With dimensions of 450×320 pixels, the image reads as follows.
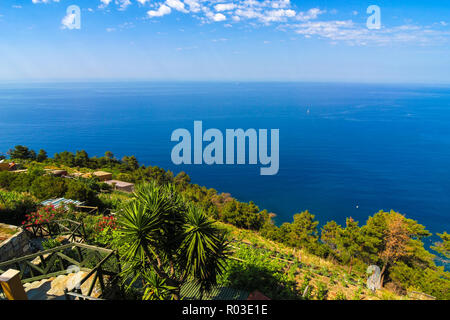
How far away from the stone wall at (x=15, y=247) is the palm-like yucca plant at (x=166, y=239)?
16.3 feet

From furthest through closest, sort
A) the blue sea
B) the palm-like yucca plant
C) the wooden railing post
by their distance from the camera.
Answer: the blue sea, the palm-like yucca plant, the wooden railing post

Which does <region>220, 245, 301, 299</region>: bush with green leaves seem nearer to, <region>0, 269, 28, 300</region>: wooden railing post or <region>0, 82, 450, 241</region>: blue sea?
<region>0, 269, 28, 300</region>: wooden railing post

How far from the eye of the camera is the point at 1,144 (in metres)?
83.3

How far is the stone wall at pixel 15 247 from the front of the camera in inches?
295

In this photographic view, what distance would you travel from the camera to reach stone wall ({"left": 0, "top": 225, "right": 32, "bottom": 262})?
750 centimetres

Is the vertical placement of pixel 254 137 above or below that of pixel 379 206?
above

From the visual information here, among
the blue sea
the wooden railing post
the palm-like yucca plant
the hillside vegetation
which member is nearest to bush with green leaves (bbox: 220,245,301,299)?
the hillside vegetation

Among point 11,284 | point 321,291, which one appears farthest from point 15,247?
point 321,291


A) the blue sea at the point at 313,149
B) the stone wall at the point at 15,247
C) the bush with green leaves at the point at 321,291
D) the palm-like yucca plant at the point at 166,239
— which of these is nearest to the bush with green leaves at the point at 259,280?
the bush with green leaves at the point at 321,291

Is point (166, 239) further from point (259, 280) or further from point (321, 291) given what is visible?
point (321, 291)

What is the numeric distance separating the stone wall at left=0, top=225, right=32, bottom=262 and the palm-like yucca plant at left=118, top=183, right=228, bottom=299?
195 inches
